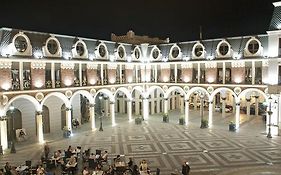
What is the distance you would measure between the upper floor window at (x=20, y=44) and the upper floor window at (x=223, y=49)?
83.2 feet

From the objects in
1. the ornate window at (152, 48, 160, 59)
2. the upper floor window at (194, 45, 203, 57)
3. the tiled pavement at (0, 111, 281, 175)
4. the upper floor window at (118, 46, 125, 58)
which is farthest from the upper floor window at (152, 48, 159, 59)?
the tiled pavement at (0, 111, 281, 175)

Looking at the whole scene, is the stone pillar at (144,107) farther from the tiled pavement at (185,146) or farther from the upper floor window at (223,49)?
the upper floor window at (223,49)

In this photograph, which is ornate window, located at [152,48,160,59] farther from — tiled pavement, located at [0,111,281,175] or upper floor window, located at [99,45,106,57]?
tiled pavement, located at [0,111,281,175]

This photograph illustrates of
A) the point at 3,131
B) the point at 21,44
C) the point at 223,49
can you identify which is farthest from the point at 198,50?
the point at 3,131

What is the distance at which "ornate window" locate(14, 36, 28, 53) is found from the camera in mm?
28859

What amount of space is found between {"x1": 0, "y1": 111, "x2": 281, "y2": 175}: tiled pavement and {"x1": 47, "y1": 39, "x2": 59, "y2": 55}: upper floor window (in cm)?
1058

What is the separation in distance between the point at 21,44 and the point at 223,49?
26.0 meters

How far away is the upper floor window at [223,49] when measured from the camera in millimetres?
37031

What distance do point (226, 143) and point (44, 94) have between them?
70.7 feet

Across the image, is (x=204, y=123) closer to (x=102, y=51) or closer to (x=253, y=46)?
(x=253, y=46)

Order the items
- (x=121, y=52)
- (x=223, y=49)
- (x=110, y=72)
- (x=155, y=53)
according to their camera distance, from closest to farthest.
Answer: (x=223, y=49) → (x=110, y=72) → (x=121, y=52) → (x=155, y=53)

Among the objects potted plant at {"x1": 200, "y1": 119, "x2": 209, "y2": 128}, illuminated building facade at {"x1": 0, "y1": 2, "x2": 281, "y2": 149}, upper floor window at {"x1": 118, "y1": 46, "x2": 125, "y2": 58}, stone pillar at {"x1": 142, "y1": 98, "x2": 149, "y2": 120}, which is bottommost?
potted plant at {"x1": 200, "y1": 119, "x2": 209, "y2": 128}

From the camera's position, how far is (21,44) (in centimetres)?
2931

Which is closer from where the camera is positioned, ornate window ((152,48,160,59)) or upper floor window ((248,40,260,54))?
upper floor window ((248,40,260,54))
